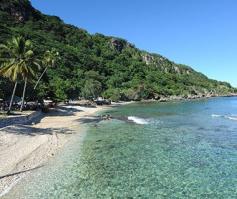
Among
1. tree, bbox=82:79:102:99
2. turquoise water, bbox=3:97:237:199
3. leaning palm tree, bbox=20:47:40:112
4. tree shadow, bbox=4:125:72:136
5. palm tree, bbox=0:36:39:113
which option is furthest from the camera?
tree, bbox=82:79:102:99

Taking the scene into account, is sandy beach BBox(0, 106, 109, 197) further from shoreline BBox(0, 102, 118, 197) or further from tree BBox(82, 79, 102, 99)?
tree BBox(82, 79, 102, 99)

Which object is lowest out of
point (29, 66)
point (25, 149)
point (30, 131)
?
point (25, 149)

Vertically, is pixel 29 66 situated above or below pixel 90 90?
above

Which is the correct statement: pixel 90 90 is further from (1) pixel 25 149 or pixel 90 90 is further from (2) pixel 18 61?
(1) pixel 25 149

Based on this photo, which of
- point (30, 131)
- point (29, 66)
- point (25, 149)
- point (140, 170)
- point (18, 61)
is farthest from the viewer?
point (29, 66)

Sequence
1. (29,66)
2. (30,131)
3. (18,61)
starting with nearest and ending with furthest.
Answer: (30,131), (18,61), (29,66)

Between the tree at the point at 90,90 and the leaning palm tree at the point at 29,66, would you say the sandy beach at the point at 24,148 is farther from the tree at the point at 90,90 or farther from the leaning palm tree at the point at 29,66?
the tree at the point at 90,90

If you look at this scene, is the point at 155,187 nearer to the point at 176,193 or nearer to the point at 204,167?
the point at 176,193

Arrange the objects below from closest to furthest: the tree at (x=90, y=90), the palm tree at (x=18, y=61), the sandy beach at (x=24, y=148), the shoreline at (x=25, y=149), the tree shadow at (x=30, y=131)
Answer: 1. the shoreline at (x=25, y=149)
2. the sandy beach at (x=24, y=148)
3. the tree shadow at (x=30, y=131)
4. the palm tree at (x=18, y=61)
5. the tree at (x=90, y=90)

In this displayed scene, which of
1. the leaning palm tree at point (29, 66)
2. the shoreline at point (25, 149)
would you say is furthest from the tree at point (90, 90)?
the shoreline at point (25, 149)

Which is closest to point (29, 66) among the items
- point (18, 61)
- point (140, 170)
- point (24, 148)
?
point (18, 61)

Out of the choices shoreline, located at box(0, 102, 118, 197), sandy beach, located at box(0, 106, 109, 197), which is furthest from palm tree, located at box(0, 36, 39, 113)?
sandy beach, located at box(0, 106, 109, 197)

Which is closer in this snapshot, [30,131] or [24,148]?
[24,148]

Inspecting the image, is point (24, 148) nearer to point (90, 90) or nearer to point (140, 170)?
point (140, 170)
